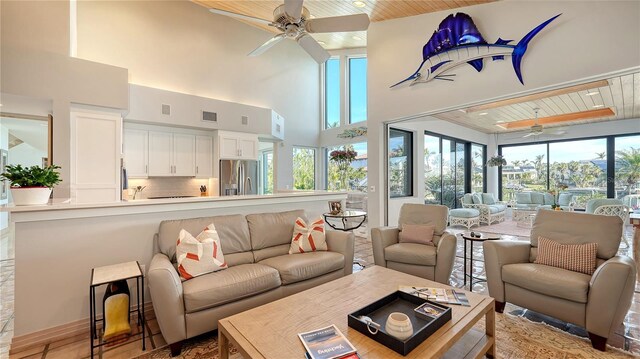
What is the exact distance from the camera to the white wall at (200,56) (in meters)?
5.05

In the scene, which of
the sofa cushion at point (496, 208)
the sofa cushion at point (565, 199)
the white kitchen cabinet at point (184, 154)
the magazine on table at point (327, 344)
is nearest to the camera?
the magazine on table at point (327, 344)

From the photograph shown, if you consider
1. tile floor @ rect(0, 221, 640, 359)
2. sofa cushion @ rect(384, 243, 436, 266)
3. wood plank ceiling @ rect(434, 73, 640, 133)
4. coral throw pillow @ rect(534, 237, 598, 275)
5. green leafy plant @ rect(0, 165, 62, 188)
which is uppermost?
wood plank ceiling @ rect(434, 73, 640, 133)

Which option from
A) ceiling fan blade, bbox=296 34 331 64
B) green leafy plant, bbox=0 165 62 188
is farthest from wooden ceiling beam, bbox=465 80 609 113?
green leafy plant, bbox=0 165 62 188

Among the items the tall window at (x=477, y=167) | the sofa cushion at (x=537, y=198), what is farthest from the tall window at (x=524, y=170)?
the tall window at (x=477, y=167)

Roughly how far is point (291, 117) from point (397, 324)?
22.8 feet

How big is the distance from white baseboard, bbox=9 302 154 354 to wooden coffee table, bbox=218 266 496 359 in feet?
5.33

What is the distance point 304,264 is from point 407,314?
1.19m

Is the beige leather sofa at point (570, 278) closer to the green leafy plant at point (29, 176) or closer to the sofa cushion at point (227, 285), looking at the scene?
the sofa cushion at point (227, 285)

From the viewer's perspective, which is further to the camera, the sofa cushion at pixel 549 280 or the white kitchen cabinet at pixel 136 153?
the white kitchen cabinet at pixel 136 153

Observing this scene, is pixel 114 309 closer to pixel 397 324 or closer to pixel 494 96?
pixel 397 324

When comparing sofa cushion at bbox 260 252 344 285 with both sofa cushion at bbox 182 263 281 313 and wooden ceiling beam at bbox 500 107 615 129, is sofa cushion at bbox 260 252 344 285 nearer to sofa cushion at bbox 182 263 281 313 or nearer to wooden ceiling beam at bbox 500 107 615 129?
sofa cushion at bbox 182 263 281 313

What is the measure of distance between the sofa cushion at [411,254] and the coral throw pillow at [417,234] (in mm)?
69

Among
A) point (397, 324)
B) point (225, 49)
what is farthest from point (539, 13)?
point (225, 49)

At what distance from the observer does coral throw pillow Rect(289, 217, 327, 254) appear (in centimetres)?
310
